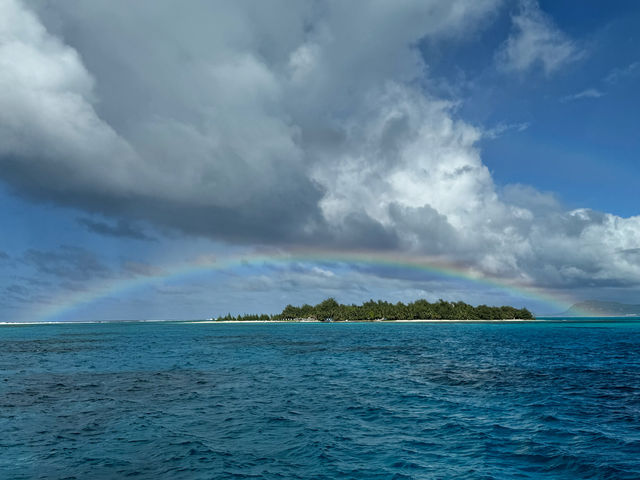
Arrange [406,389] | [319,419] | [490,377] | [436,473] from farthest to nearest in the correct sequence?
[490,377] < [406,389] < [319,419] < [436,473]

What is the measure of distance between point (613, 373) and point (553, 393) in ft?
50.3

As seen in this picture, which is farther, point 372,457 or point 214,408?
point 214,408

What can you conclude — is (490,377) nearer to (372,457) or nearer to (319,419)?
(319,419)

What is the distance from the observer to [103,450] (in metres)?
18.5

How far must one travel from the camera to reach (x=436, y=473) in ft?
51.0

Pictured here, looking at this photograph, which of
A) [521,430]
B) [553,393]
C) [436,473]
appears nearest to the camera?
[436,473]

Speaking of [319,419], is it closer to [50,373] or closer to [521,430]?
[521,430]

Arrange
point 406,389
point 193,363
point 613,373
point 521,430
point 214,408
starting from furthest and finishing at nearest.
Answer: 1. point 193,363
2. point 613,373
3. point 406,389
4. point 214,408
5. point 521,430

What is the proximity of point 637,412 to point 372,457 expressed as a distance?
1782 centimetres

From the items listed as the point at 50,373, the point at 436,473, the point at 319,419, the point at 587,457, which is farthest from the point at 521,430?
the point at 50,373

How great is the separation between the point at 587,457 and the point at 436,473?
6.89 meters

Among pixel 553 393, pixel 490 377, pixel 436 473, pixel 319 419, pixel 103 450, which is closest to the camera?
pixel 436 473

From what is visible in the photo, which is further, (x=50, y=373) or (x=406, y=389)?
(x=50, y=373)

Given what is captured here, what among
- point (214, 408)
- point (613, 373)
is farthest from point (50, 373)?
point (613, 373)
